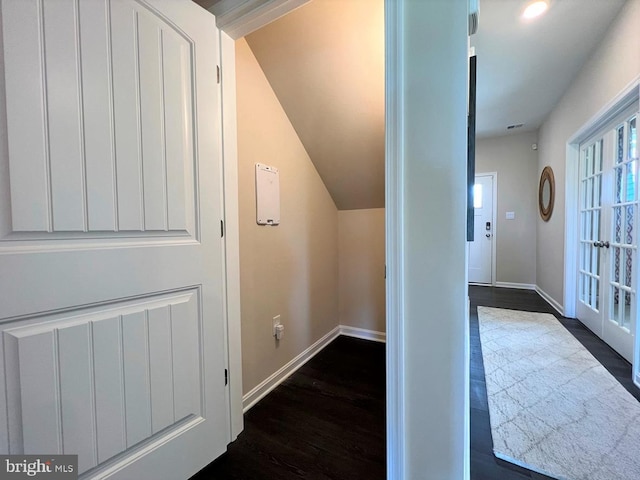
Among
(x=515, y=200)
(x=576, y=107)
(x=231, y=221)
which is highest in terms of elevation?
(x=576, y=107)

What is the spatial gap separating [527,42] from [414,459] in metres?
3.13

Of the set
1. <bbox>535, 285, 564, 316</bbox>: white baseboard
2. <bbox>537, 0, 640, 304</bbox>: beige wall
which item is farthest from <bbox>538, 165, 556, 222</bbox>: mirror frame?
<bbox>535, 285, 564, 316</bbox>: white baseboard

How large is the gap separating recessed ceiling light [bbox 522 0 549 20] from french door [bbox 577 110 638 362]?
1.05 meters

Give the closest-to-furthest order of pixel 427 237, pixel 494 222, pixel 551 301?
pixel 427 237
pixel 551 301
pixel 494 222

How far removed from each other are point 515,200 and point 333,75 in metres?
4.21

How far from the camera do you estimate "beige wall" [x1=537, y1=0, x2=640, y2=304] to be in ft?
6.16

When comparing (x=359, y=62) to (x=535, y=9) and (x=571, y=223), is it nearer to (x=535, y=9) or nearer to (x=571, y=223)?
(x=535, y=9)

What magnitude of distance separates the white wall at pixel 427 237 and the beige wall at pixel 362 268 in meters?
1.73

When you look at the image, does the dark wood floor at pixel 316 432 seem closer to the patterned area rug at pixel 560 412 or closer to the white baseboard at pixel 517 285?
the patterned area rug at pixel 560 412

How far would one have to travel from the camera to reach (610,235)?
233 cm

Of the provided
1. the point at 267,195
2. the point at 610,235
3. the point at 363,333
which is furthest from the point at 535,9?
the point at 363,333

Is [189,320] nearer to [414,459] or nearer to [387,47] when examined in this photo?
[414,459]

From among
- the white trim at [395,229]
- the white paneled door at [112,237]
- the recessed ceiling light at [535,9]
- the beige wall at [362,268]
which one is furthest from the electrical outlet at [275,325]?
the recessed ceiling light at [535,9]

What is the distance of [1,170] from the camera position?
0.69m
